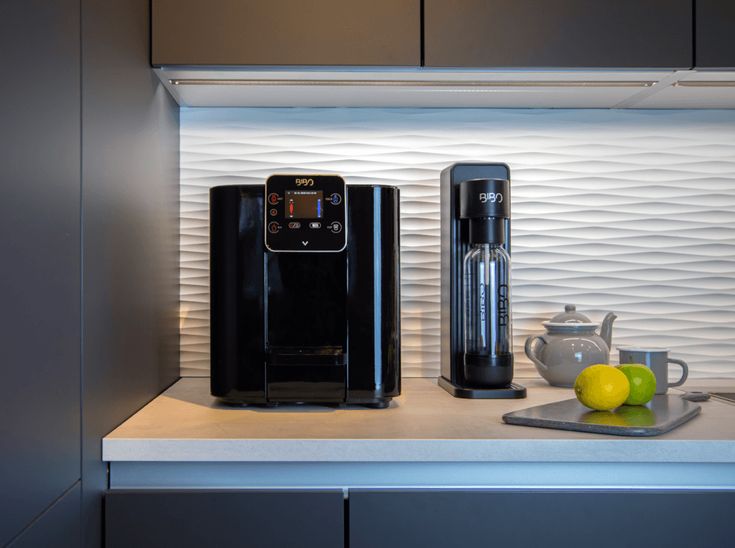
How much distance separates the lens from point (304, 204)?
3.82 ft

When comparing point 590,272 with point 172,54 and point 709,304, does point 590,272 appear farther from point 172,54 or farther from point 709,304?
point 172,54

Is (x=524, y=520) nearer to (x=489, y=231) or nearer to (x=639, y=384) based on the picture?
(x=639, y=384)

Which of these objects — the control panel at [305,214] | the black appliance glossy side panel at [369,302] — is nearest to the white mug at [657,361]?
the black appliance glossy side panel at [369,302]

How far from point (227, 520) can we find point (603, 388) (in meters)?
0.59

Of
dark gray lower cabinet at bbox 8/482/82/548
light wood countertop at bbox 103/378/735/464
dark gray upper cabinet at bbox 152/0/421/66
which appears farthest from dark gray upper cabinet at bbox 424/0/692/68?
dark gray lower cabinet at bbox 8/482/82/548

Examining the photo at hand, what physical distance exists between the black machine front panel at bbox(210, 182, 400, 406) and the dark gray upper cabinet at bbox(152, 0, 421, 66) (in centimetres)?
25

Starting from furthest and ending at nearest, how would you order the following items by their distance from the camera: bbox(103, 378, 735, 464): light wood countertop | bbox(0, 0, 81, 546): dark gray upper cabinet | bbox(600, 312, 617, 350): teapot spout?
1. bbox(600, 312, 617, 350): teapot spout
2. bbox(103, 378, 735, 464): light wood countertop
3. bbox(0, 0, 81, 546): dark gray upper cabinet

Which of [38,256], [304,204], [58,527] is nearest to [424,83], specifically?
[304,204]

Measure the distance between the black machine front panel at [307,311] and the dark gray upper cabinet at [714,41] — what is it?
64 centimetres

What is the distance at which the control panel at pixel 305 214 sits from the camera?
3.80 feet

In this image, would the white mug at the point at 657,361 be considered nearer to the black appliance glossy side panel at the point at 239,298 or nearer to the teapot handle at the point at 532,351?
the teapot handle at the point at 532,351

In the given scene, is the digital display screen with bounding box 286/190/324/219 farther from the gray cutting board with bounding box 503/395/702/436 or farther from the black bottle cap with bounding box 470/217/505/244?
the gray cutting board with bounding box 503/395/702/436

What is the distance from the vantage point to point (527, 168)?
1.60 m

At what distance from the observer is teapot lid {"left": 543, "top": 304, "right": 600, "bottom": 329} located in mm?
1422
